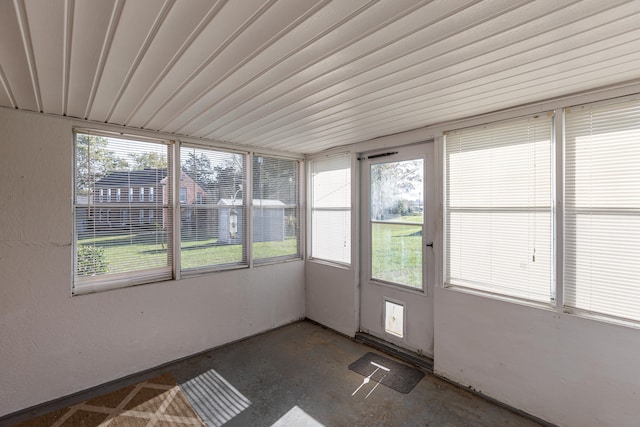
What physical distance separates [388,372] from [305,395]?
0.90 metres

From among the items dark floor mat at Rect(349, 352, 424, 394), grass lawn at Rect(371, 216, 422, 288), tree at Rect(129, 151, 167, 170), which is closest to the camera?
dark floor mat at Rect(349, 352, 424, 394)

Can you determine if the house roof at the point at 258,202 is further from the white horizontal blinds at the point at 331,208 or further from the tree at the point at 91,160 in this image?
the tree at the point at 91,160

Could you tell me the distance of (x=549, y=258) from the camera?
2.25m

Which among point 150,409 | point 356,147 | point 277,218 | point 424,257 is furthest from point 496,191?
point 150,409

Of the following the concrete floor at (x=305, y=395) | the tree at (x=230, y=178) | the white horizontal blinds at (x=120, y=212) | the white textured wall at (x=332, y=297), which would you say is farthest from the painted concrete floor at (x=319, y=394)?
the tree at (x=230, y=178)

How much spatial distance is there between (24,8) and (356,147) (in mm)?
2982

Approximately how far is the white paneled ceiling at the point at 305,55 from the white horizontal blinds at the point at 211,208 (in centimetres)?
98

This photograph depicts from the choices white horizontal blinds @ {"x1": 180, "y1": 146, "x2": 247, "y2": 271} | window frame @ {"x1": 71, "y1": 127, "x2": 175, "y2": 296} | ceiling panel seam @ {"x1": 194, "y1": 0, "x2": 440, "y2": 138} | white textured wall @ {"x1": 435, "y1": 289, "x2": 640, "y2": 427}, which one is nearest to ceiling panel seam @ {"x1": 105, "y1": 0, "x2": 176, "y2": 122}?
ceiling panel seam @ {"x1": 194, "y1": 0, "x2": 440, "y2": 138}

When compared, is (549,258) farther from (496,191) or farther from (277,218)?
(277,218)

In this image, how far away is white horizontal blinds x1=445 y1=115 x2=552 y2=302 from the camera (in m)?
2.28

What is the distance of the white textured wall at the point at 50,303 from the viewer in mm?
2291

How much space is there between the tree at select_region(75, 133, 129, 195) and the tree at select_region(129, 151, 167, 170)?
5.4 inches

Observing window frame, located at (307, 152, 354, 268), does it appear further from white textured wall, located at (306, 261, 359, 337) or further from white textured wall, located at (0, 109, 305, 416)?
white textured wall, located at (0, 109, 305, 416)

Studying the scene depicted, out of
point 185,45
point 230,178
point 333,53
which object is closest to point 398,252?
point 230,178
